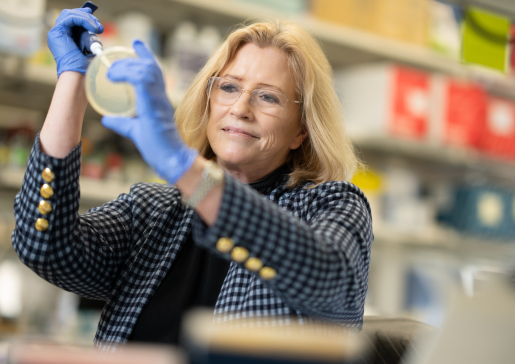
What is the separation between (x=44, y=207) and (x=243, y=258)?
1.18 ft

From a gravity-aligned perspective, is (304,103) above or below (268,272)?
above

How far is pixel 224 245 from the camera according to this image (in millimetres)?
707

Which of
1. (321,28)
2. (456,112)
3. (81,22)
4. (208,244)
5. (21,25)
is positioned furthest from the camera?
(456,112)

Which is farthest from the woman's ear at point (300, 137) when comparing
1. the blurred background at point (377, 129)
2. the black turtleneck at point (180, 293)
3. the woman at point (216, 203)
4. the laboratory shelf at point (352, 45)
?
the laboratory shelf at point (352, 45)

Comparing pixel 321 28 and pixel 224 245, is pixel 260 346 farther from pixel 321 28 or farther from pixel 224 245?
pixel 321 28

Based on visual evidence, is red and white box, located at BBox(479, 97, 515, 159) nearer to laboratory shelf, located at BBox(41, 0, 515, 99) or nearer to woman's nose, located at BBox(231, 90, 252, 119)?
laboratory shelf, located at BBox(41, 0, 515, 99)

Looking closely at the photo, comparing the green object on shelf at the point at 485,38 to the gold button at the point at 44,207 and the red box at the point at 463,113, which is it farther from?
the red box at the point at 463,113

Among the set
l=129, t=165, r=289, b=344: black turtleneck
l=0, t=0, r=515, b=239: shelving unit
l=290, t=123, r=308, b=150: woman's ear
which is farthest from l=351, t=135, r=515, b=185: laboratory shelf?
l=129, t=165, r=289, b=344: black turtleneck

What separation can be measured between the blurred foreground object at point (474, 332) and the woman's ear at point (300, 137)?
0.80 meters

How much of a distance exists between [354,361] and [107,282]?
2.32 ft

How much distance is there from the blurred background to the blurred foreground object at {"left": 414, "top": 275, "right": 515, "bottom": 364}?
4.32ft

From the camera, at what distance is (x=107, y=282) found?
3.49 feet

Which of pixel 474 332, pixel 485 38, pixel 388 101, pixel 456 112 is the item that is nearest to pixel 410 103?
pixel 388 101

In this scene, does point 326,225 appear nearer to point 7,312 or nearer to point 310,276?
point 310,276
